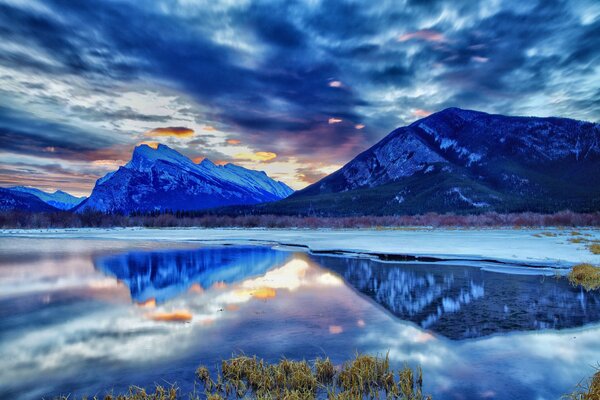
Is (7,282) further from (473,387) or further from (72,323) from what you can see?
(473,387)

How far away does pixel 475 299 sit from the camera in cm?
1891

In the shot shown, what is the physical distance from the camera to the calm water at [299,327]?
10039 mm

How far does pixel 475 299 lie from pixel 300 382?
43.1ft

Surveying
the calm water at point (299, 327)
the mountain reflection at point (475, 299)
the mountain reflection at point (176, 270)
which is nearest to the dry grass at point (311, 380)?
the calm water at point (299, 327)

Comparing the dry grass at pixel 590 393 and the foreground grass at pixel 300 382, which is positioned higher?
the dry grass at pixel 590 393

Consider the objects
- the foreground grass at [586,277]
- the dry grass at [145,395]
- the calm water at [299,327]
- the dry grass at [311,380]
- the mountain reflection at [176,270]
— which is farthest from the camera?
the mountain reflection at [176,270]

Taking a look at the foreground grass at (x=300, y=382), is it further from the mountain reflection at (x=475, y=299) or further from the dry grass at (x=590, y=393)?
the mountain reflection at (x=475, y=299)

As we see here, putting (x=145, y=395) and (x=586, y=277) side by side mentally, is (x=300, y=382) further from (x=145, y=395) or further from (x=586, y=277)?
(x=586, y=277)

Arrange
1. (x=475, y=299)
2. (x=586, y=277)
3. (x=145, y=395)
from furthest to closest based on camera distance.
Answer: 1. (x=586, y=277)
2. (x=475, y=299)
3. (x=145, y=395)

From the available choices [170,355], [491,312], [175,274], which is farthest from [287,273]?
[170,355]

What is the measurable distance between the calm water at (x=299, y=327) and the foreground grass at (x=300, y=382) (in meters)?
0.61

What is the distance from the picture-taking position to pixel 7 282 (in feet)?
82.2

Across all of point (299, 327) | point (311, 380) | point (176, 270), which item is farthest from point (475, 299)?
point (176, 270)

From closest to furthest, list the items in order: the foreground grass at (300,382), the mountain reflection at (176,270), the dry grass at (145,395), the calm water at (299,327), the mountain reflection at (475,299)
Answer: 1. the dry grass at (145,395)
2. the foreground grass at (300,382)
3. the calm water at (299,327)
4. the mountain reflection at (475,299)
5. the mountain reflection at (176,270)
